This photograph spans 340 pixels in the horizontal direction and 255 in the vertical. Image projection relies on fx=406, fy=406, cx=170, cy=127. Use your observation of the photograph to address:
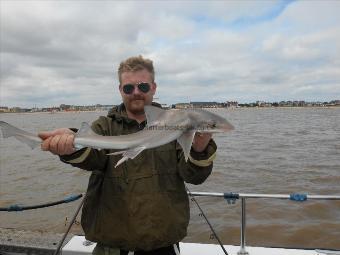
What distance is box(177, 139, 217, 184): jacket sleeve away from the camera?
3.35m

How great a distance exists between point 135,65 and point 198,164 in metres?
1.11

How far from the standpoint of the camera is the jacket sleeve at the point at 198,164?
11.0ft

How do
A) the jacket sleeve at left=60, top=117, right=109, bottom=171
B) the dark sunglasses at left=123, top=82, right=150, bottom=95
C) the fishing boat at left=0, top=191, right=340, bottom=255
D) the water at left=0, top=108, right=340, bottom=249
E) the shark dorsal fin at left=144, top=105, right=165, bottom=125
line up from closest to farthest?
the shark dorsal fin at left=144, top=105, right=165, bottom=125
the jacket sleeve at left=60, top=117, right=109, bottom=171
the dark sunglasses at left=123, top=82, right=150, bottom=95
the fishing boat at left=0, top=191, right=340, bottom=255
the water at left=0, top=108, right=340, bottom=249

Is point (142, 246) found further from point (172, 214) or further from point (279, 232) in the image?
point (279, 232)

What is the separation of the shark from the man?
7.9 inches

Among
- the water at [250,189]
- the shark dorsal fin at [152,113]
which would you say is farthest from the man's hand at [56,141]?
the water at [250,189]

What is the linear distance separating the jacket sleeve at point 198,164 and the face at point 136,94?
64cm

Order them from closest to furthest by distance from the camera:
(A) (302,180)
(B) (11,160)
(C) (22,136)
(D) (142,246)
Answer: (C) (22,136) → (D) (142,246) → (A) (302,180) → (B) (11,160)

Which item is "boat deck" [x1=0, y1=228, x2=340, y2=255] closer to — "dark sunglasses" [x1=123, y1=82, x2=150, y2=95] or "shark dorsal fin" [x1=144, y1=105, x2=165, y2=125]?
"dark sunglasses" [x1=123, y1=82, x2=150, y2=95]

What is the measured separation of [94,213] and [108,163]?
467 mm

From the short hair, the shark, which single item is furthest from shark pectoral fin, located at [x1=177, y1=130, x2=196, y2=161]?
the short hair

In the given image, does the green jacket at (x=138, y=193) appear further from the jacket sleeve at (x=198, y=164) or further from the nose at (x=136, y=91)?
the nose at (x=136, y=91)

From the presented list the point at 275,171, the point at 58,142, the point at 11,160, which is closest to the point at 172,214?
the point at 58,142

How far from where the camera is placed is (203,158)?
3.36m
